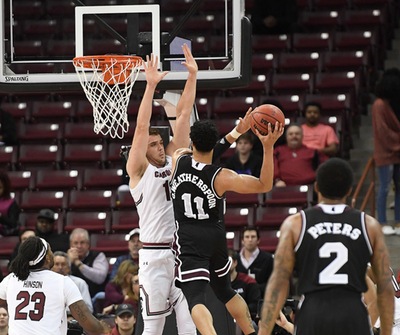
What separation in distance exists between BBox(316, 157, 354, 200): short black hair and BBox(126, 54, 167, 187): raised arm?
208 cm

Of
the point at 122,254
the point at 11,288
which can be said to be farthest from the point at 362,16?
the point at 11,288

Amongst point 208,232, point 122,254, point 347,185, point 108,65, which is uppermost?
point 108,65

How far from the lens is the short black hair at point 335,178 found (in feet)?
21.1

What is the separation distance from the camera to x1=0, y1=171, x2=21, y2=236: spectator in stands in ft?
44.4

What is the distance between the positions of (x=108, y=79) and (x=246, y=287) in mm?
3147

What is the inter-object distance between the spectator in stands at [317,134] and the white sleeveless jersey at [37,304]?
5984mm

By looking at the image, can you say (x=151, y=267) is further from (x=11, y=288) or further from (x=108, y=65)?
(x=108, y=65)

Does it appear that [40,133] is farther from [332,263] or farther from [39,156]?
[332,263]

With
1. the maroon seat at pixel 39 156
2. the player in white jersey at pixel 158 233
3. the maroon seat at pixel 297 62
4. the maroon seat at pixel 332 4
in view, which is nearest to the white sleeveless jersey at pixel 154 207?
the player in white jersey at pixel 158 233

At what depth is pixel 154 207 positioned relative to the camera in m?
8.57

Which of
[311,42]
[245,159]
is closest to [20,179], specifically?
[245,159]

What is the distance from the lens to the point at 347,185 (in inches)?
255

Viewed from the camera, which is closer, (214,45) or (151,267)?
(151,267)

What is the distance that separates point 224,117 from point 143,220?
254 inches
